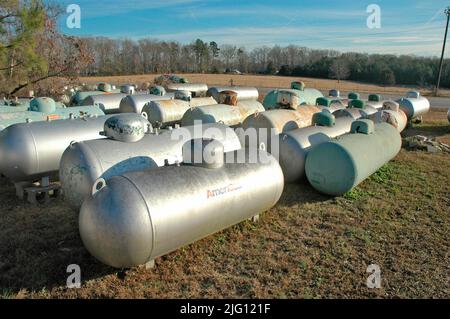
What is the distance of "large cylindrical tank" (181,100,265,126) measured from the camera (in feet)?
35.9

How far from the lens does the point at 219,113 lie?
11.4 m

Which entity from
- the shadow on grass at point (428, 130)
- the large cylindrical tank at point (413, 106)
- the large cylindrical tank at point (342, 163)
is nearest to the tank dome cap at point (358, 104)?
the shadow on grass at point (428, 130)

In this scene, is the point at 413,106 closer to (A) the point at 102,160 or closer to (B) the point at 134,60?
(A) the point at 102,160

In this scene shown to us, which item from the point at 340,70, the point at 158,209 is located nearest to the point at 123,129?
the point at 158,209

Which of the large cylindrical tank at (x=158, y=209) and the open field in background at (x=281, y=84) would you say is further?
the open field in background at (x=281, y=84)

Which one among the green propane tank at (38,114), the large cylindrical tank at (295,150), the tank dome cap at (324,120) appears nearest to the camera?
the large cylindrical tank at (295,150)

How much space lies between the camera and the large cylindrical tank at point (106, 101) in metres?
15.4

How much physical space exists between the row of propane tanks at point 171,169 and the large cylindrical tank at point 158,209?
0.04 ft

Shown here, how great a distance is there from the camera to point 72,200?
19.5ft

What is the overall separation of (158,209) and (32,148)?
13.2 feet

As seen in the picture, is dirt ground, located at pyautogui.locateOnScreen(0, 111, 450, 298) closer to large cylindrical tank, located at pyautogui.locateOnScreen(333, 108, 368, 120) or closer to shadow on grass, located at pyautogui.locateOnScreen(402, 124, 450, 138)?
large cylindrical tank, located at pyautogui.locateOnScreen(333, 108, 368, 120)

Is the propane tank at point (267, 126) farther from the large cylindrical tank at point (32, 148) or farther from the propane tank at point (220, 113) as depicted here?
the large cylindrical tank at point (32, 148)
